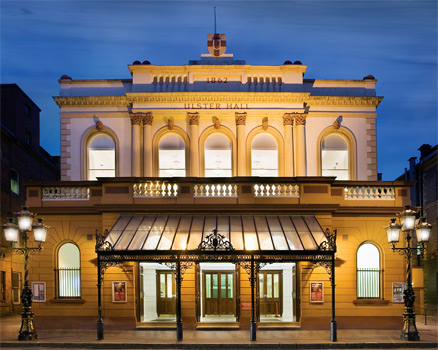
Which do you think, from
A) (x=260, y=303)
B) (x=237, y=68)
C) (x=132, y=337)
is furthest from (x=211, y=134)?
(x=132, y=337)

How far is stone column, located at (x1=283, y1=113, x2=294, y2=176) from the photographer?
24.0m

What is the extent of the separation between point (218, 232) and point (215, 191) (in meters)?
2.36

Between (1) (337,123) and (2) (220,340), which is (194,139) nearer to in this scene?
(1) (337,123)

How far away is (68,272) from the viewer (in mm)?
21609

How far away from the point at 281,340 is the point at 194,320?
425 cm

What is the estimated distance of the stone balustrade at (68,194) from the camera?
21797 mm

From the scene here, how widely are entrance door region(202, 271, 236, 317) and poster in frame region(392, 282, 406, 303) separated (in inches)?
262

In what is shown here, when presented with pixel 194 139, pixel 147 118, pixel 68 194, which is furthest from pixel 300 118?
pixel 68 194

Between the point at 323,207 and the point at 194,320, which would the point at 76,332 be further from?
the point at 323,207

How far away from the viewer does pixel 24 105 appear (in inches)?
1394

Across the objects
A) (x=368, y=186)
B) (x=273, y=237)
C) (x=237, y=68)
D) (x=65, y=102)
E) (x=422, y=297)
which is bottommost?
(x=422, y=297)

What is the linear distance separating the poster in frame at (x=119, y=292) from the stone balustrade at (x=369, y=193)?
10.1m

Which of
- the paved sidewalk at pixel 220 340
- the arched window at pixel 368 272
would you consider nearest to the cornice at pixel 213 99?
the arched window at pixel 368 272

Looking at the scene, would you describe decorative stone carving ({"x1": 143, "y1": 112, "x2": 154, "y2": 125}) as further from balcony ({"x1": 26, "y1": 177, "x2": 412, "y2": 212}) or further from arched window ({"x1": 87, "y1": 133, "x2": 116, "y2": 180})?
balcony ({"x1": 26, "y1": 177, "x2": 412, "y2": 212})
